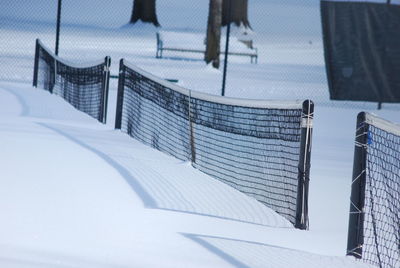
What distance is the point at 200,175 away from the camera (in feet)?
27.3

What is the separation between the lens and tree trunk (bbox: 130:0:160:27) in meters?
34.6

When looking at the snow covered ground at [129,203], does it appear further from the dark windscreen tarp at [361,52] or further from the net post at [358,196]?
the dark windscreen tarp at [361,52]

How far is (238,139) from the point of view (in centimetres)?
848

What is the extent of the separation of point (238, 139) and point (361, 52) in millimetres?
7846

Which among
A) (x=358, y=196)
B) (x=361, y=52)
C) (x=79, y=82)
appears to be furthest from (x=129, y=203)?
(x=361, y=52)

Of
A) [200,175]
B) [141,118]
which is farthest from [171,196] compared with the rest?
[141,118]

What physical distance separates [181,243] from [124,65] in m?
5.75

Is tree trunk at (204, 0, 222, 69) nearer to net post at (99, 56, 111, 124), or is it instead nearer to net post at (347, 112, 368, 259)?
net post at (99, 56, 111, 124)

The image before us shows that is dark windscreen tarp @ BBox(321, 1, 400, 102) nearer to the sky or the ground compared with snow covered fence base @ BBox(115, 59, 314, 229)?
nearer to the sky

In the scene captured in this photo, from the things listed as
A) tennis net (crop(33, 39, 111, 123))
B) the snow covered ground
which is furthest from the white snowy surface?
tennis net (crop(33, 39, 111, 123))

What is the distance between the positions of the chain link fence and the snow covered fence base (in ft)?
21.7

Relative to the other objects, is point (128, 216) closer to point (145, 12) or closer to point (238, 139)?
point (238, 139)

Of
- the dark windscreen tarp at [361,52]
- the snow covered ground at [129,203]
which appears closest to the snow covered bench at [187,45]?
the dark windscreen tarp at [361,52]

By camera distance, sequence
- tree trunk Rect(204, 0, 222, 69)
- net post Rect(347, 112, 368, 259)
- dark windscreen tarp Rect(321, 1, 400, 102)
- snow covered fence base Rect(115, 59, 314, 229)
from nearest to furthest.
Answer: net post Rect(347, 112, 368, 259), snow covered fence base Rect(115, 59, 314, 229), dark windscreen tarp Rect(321, 1, 400, 102), tree trunk Rect(204, 0, 222, 69)
